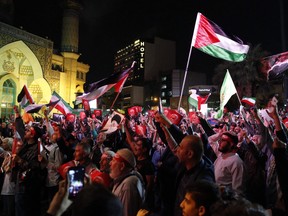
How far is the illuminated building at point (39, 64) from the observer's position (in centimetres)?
2908

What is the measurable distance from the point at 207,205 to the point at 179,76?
62.7 metres

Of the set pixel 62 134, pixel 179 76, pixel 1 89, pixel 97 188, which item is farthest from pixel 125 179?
pixel 179 76

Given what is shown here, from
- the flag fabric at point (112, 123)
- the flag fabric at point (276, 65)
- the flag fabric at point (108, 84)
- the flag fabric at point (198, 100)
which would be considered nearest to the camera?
the flag fabric at point (112, 123)

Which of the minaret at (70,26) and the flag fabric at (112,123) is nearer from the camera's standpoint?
the flag fabric at (112,123)

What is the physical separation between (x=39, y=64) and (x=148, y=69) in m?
50.6

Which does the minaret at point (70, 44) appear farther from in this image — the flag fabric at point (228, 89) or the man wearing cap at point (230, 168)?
the man wearing cap at point (230, 168)

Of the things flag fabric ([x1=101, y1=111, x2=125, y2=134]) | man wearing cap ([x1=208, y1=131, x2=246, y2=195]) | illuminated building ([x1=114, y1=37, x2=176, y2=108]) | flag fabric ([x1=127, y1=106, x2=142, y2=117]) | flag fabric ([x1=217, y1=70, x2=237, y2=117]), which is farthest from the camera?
illuminated building ([x1=114, y1=37, x2=176, y2=108])

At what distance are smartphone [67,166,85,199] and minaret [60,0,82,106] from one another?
37621mm

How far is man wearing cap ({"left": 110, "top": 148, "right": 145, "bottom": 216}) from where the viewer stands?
3.24 m

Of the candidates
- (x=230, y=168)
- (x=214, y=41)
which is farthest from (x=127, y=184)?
(x=214, y=41)

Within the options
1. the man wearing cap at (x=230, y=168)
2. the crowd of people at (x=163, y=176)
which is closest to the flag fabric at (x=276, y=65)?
the crowd of people at (x=163, y=176)

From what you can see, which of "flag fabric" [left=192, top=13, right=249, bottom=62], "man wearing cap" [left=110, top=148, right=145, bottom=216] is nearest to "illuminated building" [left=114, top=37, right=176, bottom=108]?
"flag fabric" [left=192, top=13, right=249, bottom=62]

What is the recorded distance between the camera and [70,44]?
132ft

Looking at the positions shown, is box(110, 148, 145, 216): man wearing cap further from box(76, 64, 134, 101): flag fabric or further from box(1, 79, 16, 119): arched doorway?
box(1, 79, 16, 119): arched doorway
